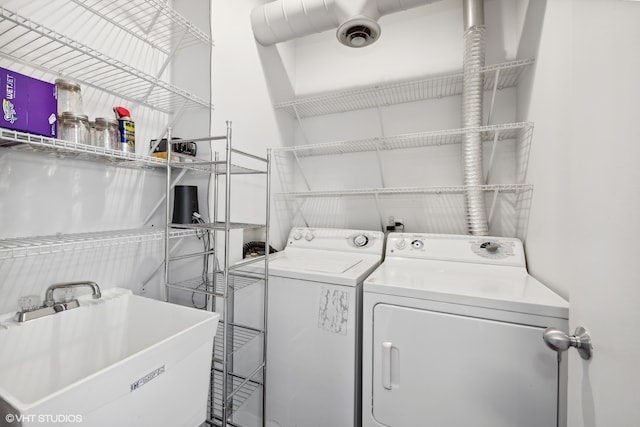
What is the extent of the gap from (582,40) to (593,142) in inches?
11.1

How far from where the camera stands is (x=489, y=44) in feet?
6.64

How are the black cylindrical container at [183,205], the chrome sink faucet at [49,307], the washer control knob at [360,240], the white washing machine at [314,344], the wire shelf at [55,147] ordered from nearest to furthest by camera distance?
the wire shelf at [55,147]
the chrome sink faucet at [49,307]
the white washing machine at [314,344]
the black cylindrical container at [183,205]
the washer control knob at [360,240]

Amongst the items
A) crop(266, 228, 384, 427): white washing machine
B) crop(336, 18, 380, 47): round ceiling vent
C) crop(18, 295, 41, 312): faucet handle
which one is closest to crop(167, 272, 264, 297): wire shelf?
crop(266, 228, 384, 427): white washing machine

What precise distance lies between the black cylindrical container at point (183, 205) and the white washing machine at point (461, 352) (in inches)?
43.3

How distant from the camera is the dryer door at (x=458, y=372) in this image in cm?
106

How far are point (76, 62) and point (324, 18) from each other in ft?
5.04

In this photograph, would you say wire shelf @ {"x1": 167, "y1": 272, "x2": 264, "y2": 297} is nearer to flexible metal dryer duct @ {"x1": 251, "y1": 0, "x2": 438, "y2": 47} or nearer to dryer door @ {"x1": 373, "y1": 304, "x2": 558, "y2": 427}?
dryer door @ {"x1": 373, "y1": 304, "x2": 558, "y2": 427}

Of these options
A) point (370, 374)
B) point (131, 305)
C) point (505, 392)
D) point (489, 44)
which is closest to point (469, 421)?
point (505, 392)

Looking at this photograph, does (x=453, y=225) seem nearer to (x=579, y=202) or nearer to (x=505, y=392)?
(x=505, y=392)

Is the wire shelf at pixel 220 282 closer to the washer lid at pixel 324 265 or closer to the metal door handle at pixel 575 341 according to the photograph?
the washer lid at pixel 324 265

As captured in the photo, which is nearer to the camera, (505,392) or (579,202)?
(579,202)

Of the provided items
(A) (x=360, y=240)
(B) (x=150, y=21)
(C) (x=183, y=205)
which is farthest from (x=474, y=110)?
(B) (x=150, y=21)

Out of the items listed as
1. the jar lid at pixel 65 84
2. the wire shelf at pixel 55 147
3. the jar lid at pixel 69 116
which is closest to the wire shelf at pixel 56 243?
the wire shelf at pixel 55 147

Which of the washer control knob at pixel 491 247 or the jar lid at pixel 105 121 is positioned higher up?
the jar lid at pixel 105 121
